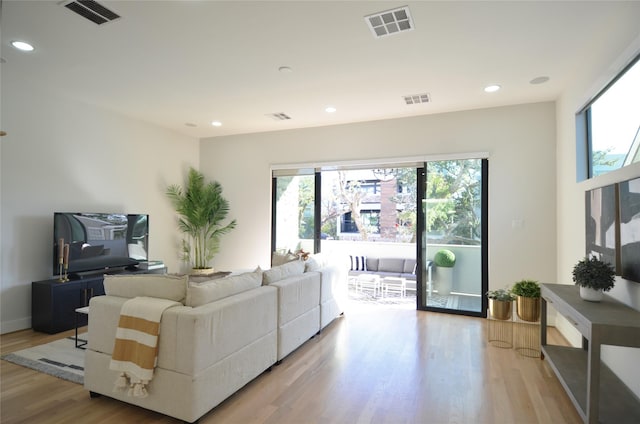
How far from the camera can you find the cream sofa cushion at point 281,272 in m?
3.17

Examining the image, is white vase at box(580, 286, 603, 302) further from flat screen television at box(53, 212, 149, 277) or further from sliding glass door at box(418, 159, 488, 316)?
flat screen television at box(53, 212, 149, 277)

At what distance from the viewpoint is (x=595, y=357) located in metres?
2.03

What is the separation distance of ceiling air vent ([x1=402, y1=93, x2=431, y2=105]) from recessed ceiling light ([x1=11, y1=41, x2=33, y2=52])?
13.0 ft

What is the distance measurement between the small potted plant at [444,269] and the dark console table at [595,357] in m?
1.92

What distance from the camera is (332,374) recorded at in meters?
2.99

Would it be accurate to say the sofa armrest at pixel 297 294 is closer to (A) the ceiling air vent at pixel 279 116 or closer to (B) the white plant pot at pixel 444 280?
(B) the white plant pot at pixel 444 280

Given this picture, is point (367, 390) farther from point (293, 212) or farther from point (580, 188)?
point (293, 212)

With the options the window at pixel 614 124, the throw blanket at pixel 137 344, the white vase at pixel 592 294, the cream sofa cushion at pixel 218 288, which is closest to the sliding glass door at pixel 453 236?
the window at pixel 614 124

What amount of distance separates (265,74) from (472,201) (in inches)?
131

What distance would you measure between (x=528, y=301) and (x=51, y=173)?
5.88 m

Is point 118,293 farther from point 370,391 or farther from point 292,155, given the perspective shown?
point 292,155

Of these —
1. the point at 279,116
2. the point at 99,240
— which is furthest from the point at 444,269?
the point at 99,240

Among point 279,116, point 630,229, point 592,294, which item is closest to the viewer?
point 630,229

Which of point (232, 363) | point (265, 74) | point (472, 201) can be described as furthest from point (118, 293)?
point (472, 201)
